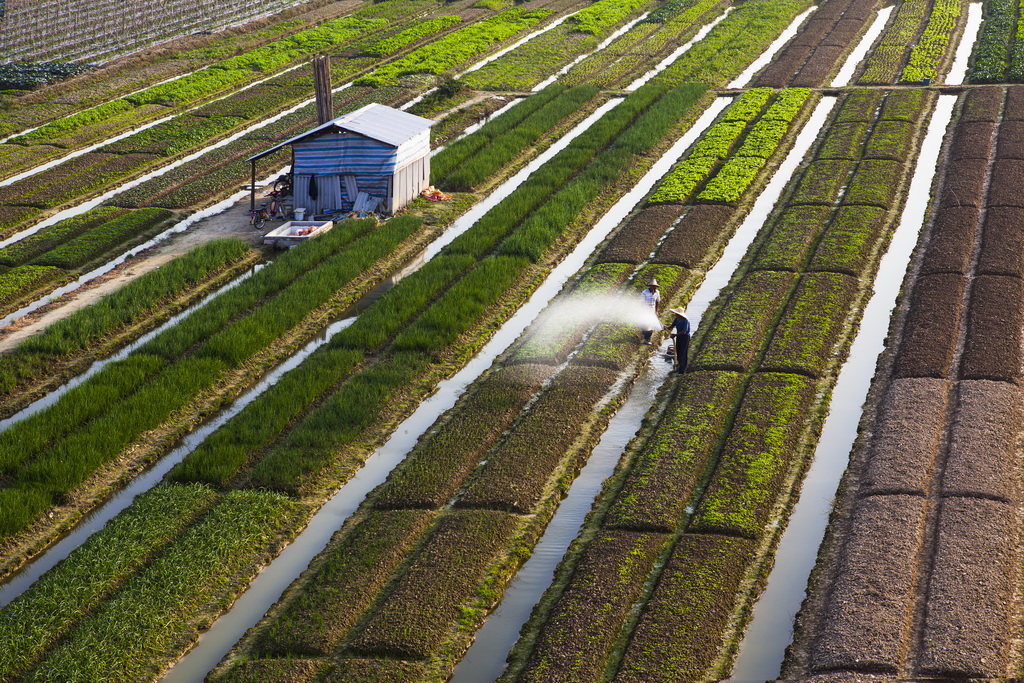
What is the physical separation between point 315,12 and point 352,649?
60970 millimetres

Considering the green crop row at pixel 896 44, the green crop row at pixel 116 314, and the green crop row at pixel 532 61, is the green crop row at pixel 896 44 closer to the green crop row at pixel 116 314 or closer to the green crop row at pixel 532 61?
the green crop row at pixel 532 61

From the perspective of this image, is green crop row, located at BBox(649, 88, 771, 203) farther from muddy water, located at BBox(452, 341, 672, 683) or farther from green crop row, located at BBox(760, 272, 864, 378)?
muddy water, located at BBox(452, 341, 672, 683)

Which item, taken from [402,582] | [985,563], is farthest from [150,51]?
[985,563]

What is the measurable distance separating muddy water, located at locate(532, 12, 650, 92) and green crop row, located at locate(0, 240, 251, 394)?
77.0ft

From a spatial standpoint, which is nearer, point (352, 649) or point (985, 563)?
point (352, 649)

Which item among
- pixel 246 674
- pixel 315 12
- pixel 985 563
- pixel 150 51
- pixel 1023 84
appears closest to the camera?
pixel 246 674

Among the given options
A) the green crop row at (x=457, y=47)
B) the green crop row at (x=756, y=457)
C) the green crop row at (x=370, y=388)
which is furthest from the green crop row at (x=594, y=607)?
the green crop row at (x=457, y=47)

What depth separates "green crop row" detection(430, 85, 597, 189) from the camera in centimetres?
3603

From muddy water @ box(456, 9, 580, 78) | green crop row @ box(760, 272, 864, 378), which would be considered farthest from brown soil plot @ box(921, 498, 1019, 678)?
muddy water @ box(456, 9, 580, 78)

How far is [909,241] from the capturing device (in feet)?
95.4

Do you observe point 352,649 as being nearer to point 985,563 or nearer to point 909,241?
point 985,563

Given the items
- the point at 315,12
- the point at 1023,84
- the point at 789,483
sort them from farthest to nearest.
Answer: the point at 315,12
the point at 1023,84
the point at 789,483

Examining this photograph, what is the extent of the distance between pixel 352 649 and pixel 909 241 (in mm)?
20384

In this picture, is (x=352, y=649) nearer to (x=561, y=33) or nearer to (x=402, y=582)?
(x=402, y=582)
